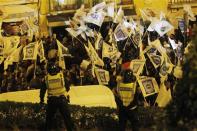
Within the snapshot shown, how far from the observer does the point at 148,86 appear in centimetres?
1509

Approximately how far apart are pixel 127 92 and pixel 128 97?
0.33ft

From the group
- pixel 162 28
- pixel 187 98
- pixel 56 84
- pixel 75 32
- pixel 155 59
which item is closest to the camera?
pixel 187 98

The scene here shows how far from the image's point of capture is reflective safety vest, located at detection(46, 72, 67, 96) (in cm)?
1223

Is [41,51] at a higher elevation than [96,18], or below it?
below

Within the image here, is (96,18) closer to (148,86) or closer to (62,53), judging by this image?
(62,53)

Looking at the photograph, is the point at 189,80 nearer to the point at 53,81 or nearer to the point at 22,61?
the point at 53,81

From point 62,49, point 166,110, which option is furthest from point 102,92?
point 166,110

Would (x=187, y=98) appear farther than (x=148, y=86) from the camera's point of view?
No

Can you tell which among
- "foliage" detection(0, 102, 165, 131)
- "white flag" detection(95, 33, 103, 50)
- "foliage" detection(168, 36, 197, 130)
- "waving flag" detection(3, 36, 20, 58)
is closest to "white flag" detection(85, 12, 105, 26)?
"white flag" detection(95, 33, 103, 50)

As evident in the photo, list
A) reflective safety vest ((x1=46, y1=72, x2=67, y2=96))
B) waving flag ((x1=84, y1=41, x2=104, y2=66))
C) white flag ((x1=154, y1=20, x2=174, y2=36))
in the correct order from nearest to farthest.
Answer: reflective safety vest ((x1=46, y1=72, x2=67, y2=96))
waving flag ((x1=84, y1=41, x2=104, y2=66))
white flag ((x1=154, y1=20, x2=174, y2=36))

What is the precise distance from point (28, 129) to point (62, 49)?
4.30 meters

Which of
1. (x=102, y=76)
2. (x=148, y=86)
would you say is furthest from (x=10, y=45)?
(x=148, y=86)

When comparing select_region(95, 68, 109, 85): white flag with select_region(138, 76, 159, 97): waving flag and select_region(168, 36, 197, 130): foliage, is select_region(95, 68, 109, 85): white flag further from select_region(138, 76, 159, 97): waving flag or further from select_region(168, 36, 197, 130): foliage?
select_region(168, 36, 197, 130): foliage

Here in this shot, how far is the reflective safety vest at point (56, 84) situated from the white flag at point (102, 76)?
3.58 metres
